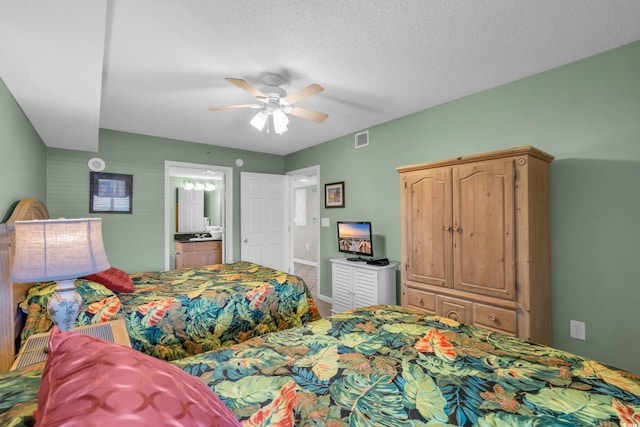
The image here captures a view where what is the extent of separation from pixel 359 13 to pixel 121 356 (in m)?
2.02

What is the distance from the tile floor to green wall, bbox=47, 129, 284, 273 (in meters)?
2.47

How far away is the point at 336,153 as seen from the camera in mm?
4539

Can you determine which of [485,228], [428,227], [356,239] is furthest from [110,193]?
[485,228]

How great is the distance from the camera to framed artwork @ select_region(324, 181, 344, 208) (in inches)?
175

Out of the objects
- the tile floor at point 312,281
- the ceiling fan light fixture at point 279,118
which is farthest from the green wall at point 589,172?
the tile floor at point 312,281

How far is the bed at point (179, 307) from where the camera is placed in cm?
183

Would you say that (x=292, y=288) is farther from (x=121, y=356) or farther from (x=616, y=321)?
(x=616, y=321)

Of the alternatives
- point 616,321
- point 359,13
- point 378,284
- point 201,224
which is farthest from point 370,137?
point 201,224

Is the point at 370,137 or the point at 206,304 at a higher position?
the point at 370,137

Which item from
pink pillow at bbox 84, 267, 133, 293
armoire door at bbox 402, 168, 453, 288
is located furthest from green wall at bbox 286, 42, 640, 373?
pink pillow at bbox 84, 267, 133, 293

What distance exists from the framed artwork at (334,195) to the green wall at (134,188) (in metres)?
2.12

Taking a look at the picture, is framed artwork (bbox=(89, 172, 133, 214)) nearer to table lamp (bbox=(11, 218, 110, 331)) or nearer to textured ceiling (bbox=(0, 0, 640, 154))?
textured ceiling (bbox=(0, 0, 640, 154))

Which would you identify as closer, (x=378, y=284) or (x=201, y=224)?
(x=378, y=284)

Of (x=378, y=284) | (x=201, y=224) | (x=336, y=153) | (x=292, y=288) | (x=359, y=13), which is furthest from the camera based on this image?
(x=201, y=224)
